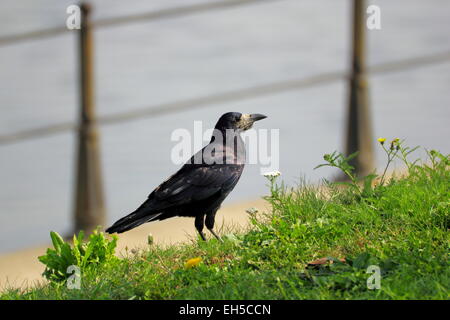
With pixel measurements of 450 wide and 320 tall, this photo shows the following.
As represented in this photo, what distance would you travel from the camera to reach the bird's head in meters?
4.53

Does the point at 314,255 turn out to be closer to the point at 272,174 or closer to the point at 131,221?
the point at 272,174

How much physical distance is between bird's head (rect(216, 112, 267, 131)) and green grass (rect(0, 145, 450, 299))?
16.6 inches

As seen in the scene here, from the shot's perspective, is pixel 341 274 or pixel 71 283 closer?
pixel 341 274

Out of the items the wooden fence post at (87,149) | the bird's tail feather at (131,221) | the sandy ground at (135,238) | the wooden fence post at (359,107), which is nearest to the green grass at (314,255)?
the bird's tail feather at (131,221)

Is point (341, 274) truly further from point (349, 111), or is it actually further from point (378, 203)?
point (349, 111)

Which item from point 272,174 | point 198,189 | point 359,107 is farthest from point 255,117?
point 359,107

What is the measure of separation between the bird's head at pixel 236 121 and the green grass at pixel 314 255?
42 centimetres

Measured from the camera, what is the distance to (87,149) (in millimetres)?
6750

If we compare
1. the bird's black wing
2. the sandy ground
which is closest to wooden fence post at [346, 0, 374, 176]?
the sandy ground

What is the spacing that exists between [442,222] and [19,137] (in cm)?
333

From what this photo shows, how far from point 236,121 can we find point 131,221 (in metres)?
0.77

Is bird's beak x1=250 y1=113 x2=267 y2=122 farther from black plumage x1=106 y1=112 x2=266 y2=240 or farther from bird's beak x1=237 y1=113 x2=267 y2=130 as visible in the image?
black plumage x1=106 y1=112 x2=266 y2=240
